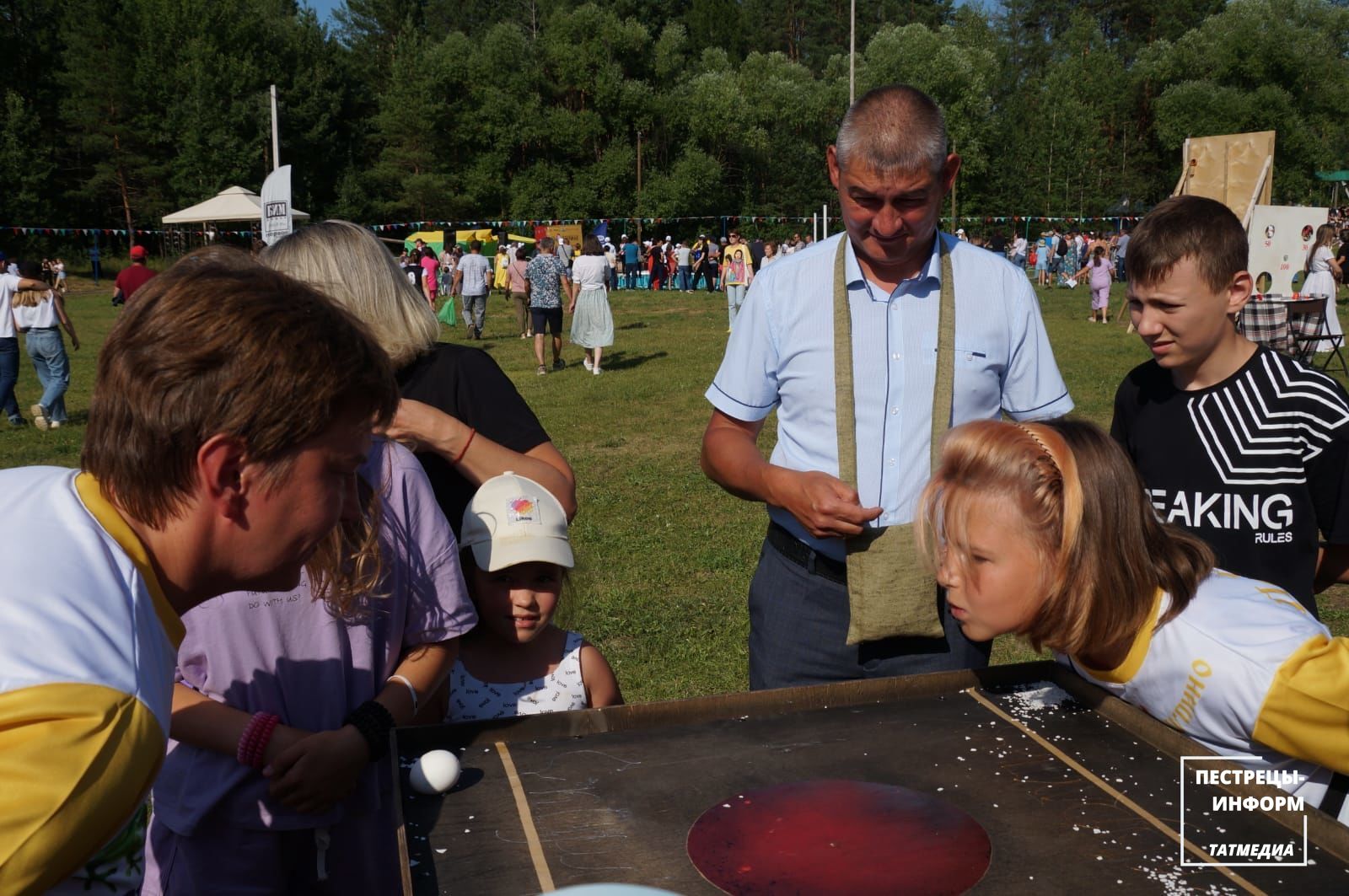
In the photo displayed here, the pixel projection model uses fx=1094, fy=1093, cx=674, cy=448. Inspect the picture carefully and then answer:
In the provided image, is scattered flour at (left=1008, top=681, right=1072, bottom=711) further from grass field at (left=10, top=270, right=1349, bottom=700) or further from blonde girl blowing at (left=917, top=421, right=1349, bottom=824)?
grass field at (left=10, top=270, right=1349, bottom=700)

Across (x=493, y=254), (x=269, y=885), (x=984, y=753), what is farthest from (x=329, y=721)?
(x=493, y=254)

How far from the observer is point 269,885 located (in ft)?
6.85

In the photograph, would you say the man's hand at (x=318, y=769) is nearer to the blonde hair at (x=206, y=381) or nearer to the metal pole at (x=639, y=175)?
the blonde hair at (x=206, y=381)

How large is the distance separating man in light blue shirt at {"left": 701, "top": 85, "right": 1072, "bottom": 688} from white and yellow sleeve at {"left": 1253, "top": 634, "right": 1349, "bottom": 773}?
104 centimetres

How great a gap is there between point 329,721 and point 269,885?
1.06 feet

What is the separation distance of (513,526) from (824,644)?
881 millimetres

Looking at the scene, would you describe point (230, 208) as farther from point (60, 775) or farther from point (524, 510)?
point (60, 775)

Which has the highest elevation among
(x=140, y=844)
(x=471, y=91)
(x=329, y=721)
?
(x=471, y=91)

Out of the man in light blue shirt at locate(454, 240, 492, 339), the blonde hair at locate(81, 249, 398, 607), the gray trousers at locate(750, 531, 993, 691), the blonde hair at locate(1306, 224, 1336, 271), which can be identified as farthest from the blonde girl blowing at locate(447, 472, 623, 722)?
the man in light blue shirt at locate(454, 240, 492, 339)

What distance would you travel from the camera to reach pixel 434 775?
1.70 metres

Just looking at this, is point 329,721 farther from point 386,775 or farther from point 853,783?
point 853,783

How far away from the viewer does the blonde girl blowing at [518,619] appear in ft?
8.39

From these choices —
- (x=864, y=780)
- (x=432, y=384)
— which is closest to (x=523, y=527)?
(x=432, y=384)

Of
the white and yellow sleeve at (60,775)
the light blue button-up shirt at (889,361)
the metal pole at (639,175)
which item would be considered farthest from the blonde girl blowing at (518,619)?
the metal pole at (639,175)
